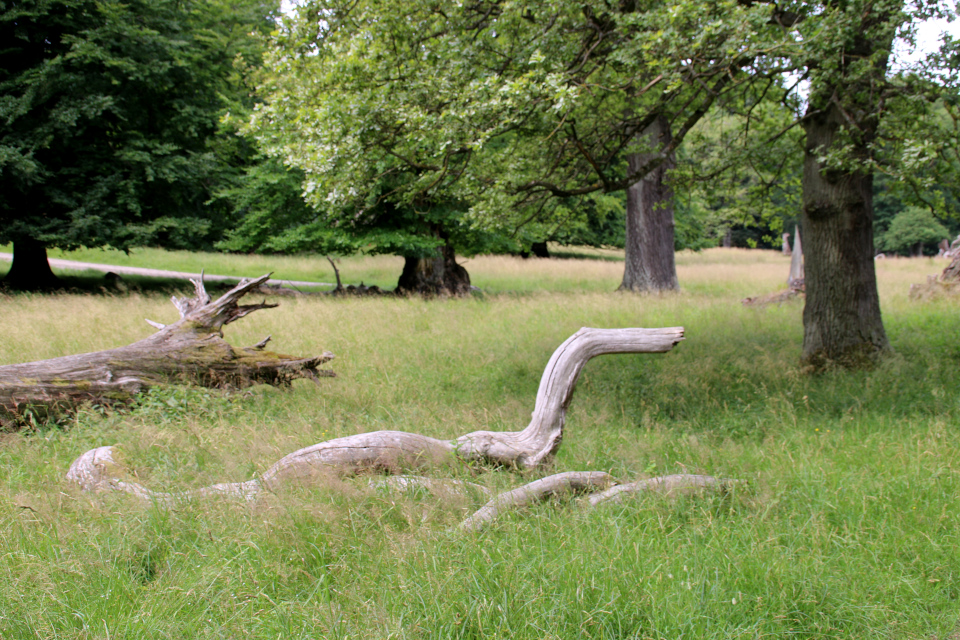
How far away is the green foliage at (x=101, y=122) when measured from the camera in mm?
13859

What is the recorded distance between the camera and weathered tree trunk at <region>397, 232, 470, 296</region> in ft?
57.0

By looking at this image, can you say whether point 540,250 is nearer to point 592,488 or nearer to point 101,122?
point 101,122

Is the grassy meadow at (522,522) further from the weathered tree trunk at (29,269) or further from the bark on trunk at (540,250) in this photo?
the bark on trunk at (540,250)

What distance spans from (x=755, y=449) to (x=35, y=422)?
20.6 feet

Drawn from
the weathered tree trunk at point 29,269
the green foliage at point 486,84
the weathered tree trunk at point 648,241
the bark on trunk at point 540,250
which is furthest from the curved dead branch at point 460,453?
the bark on trunk at point 540,250

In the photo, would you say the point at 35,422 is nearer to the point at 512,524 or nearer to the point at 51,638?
the point at 51,638

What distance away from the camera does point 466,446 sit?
4.36m

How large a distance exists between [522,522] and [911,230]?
2224 inches

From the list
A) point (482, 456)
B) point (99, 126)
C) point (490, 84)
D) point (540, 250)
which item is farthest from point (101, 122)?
point (540, 250)

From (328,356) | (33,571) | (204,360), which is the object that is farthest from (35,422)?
(33,571)

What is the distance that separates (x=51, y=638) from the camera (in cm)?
244

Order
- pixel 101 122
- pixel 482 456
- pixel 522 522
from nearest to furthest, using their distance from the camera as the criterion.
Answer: pixel 522 522 < pixel 482 456 < pixel 101 122

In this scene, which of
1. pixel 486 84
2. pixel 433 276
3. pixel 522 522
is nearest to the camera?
pixel 522 522

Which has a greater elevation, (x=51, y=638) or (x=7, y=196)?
(x=7, y=196)
